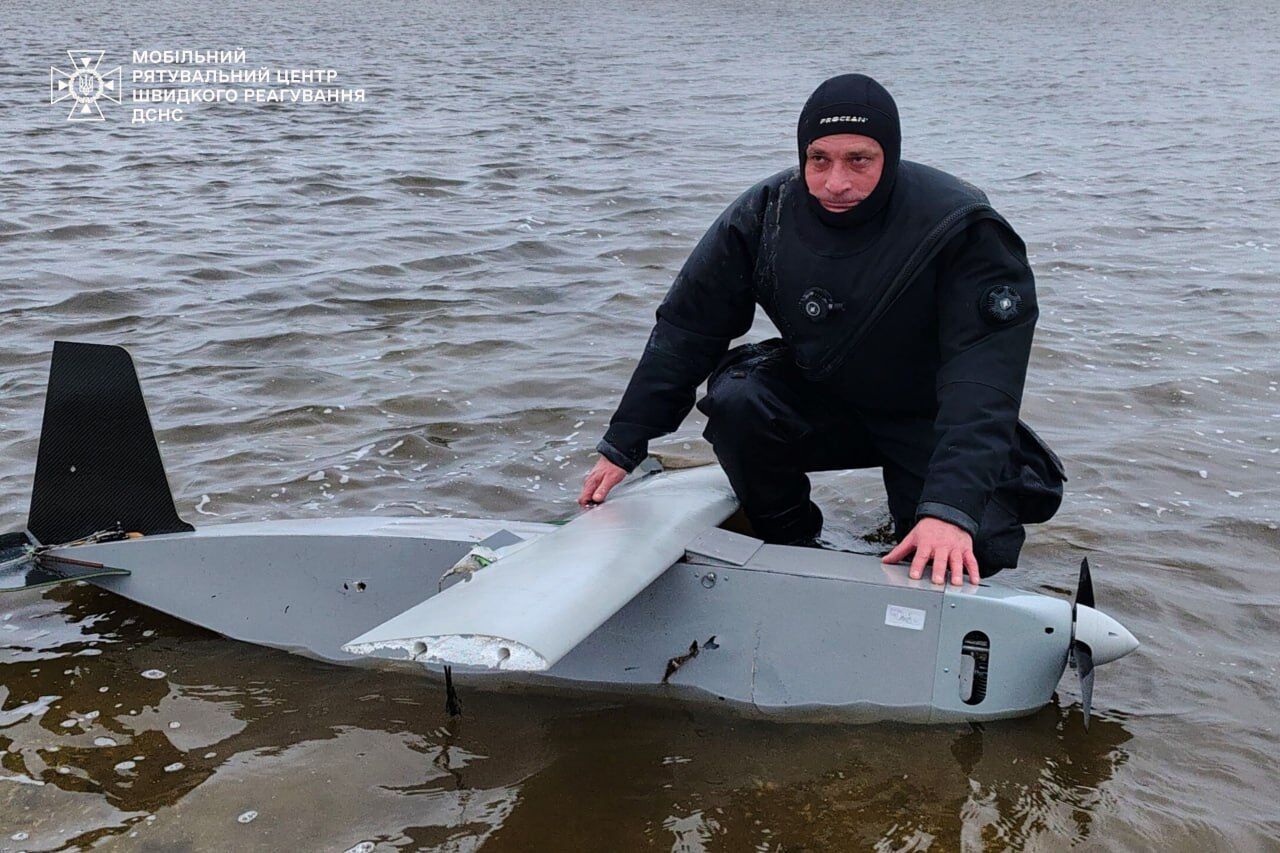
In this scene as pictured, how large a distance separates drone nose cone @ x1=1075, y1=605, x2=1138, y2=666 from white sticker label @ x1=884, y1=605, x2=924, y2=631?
42cm

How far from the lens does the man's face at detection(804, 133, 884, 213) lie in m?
3.43

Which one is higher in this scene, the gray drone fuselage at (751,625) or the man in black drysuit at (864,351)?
the man in black drysuit at (864,351)

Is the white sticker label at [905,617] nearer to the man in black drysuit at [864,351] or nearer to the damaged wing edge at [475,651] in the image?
the man in black drysuit at [864,351]

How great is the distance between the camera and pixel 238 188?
1114 centimetres

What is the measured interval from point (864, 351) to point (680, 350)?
590 mm

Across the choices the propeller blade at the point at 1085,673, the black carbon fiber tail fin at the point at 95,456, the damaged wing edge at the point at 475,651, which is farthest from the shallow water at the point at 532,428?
the damaged wing edge at the point at 475,651

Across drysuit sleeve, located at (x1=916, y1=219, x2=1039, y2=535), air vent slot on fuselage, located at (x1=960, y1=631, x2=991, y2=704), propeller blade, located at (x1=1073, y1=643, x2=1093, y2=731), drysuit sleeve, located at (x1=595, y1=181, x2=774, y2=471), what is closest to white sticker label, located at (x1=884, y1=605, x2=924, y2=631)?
air vent slot on fuselage, located at (x1=960, y1=631, x2=991, y2=704)

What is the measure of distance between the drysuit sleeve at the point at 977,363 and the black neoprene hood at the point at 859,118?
256mm

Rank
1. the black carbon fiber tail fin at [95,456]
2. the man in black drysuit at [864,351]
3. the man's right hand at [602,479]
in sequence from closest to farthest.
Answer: the man in black drysuit at [864,351] → the black carbon fiber tail fin at [95,456] → the man's right hand at [602,479]

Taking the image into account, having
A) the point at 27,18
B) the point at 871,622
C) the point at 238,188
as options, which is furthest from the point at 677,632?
the point at 27,18

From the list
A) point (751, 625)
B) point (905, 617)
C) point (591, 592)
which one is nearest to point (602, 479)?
point (751, 625)

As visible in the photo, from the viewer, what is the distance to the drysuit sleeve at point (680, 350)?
12.8 feet

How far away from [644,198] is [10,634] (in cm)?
795

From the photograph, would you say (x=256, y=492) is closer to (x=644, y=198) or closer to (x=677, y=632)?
(x=677, y=632)
